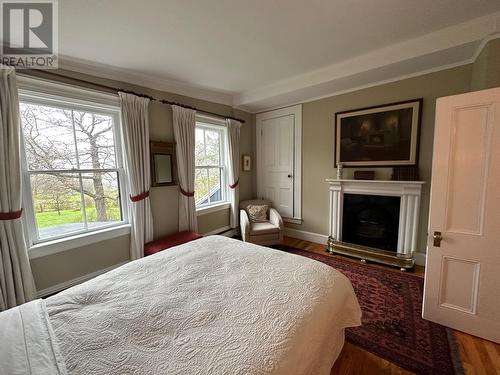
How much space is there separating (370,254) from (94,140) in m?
3.90

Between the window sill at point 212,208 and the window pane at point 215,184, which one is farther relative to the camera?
the window pane at point 215,184

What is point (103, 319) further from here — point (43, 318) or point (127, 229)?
point (127, 229)

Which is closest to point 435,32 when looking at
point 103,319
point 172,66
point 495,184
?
point 495,184

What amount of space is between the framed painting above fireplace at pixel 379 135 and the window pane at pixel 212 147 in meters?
2.09

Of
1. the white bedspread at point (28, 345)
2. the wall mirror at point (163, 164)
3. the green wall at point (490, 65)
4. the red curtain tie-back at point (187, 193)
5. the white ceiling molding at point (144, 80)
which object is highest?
the white ceiling molding at point (144, 80)

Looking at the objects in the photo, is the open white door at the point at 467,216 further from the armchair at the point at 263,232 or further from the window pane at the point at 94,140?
the window pane at the point at 94,140

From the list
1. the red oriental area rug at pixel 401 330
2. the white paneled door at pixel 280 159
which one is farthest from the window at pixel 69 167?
the red oriental area rug at pixel 401 330

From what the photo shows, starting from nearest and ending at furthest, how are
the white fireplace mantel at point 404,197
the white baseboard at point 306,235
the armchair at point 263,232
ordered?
the white fireplace mantel at point 404,197 → the armchair at point 263,232 → the white baseboard at point 306,235

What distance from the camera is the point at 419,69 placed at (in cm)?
259

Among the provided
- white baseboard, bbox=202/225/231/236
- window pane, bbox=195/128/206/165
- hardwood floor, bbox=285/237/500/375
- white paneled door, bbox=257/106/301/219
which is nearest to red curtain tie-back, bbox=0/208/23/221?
window pane, bbox=195/128/206/165

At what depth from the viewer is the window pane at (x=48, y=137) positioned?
2086mm

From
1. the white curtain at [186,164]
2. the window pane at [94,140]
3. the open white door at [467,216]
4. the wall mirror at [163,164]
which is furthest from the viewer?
the white curtain at [186,164]

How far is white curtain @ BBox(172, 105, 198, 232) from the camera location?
10.2ft

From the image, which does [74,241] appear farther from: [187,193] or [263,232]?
[263,232]
